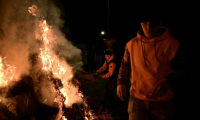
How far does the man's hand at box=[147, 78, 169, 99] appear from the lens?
193cm

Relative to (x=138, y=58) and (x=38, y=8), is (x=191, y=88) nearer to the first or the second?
(x=138, y=58)

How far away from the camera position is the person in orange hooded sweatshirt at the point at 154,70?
1.97 metres

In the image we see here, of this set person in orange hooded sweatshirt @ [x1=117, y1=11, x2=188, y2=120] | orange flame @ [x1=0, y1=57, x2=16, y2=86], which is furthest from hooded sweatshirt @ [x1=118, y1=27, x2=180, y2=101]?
orange flame @ [x1=0, y1=57, x2=16, y2=86]

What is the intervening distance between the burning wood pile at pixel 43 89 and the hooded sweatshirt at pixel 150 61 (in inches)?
98.9

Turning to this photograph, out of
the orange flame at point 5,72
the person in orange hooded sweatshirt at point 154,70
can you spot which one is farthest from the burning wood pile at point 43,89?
the person in orange hooded sweatshirt at point 154,70

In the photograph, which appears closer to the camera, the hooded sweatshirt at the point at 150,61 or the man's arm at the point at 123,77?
the hooded sweatshirt at the point at 150,61

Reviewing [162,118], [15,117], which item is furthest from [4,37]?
[162,118]

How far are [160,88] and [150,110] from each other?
433 millimetres

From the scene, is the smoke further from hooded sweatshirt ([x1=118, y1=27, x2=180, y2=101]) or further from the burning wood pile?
hooded sweatshirt ([x1=118, y1=27, x2=180, y2=101])

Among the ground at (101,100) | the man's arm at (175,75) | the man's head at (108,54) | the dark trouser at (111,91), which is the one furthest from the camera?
the man's head at (108,54)

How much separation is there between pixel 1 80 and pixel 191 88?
18.2 ft

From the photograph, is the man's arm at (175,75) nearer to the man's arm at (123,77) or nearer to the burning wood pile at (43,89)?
the man's arm at (123,77)

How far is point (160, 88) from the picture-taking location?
1950 millimetres

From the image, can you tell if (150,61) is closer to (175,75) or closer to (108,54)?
(175,75)
